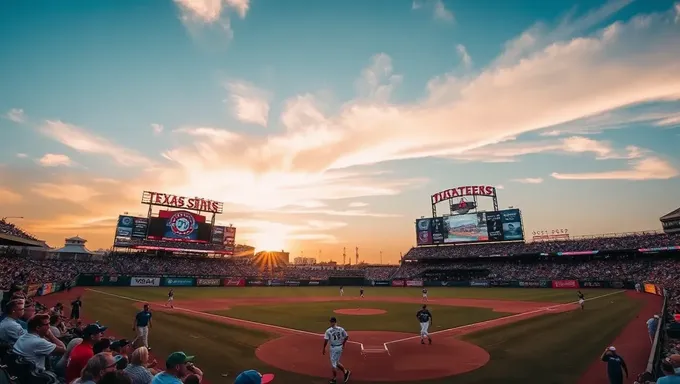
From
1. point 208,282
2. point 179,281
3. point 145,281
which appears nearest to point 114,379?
point 145,281

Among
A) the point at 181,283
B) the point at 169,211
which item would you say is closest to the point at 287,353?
the point at 181,283

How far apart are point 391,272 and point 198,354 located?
2758 inches

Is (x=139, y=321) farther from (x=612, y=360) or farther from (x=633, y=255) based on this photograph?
(x=633, y=255)

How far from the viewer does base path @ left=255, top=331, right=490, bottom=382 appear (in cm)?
1313

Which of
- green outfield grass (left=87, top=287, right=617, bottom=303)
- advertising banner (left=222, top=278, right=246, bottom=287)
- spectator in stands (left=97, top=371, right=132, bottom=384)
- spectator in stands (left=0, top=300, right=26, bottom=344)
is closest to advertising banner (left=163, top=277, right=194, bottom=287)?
advertising banner (left=222, top=278, right=246, bottom=287)

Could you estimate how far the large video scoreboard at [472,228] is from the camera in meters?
69.3

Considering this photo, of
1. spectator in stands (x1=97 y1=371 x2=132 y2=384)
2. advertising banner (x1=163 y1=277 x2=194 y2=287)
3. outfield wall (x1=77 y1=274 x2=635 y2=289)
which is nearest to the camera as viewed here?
spectator in stands (x1=97 y1=371 x2=132 y2=384)

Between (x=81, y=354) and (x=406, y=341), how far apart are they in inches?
620

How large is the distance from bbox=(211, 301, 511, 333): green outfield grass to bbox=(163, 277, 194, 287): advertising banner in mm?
32530

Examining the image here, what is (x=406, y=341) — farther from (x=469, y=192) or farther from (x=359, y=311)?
(x=469, y=192)

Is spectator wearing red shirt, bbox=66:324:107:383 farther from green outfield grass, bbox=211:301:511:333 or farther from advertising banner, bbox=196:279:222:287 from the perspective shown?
advertising banner, bbox=196:279:222:287

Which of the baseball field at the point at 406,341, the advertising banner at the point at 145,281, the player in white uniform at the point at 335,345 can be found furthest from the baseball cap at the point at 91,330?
the advertising banner at the point at 145,281

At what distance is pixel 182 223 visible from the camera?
73188 millimetres

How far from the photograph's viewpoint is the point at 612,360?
10.4 metres
